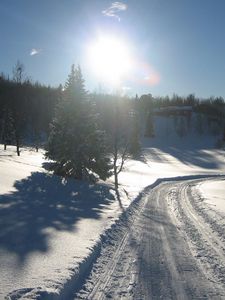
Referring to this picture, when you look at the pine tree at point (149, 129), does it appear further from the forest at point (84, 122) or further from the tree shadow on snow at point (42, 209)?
the tree shadow on snow at point (42, 209)

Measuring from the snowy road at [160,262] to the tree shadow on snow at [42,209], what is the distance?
5.73ft

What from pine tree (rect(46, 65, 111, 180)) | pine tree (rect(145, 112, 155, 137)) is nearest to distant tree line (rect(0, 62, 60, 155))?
pine tree (rect(145, 112, 155, 137))

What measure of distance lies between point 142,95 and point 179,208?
414ft

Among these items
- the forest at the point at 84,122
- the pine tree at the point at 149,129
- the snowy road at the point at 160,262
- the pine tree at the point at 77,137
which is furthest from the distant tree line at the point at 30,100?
the snowy road at the point at 160,262

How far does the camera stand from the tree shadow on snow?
10.7m

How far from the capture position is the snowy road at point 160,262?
24.7ft

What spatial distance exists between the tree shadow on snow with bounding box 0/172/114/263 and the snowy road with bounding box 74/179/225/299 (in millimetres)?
1748

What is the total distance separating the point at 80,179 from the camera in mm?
29844

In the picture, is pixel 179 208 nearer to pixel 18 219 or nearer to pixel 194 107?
pixel 18 219

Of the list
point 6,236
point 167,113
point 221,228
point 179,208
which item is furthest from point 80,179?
point 167,113

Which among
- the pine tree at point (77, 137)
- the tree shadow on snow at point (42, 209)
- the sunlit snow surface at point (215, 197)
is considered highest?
the pine tree at point (77, 137)

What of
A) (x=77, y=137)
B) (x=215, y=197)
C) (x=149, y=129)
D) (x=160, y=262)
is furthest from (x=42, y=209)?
(x=149, y=129)

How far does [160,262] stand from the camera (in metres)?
9.76

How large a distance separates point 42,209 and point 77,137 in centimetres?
1315
